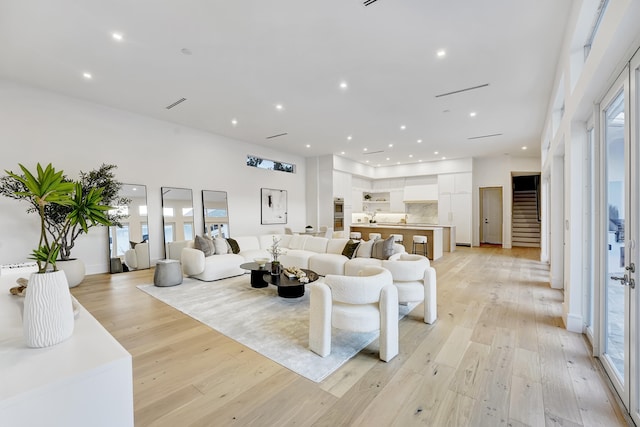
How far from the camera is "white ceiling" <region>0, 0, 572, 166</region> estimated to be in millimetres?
3029

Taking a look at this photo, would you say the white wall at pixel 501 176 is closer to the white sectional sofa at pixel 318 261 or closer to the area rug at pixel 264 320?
the white sectional sofa at pixel 318 261

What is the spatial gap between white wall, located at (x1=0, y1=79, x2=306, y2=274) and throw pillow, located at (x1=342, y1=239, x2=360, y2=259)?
13.5 feet

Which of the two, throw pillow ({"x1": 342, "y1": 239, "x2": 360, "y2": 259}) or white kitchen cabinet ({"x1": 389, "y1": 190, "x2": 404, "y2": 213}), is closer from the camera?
throw pillow ({"x1": 342, "y1": 239, "x2": 360, "y2": 259})

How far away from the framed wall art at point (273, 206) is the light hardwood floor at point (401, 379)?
5616 mm

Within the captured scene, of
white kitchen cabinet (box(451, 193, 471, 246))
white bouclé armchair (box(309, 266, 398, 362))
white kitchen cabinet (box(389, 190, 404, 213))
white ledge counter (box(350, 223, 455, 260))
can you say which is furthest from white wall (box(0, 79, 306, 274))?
white kitchen cabinet (box(451, 193, 471, 246))

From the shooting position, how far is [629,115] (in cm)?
194

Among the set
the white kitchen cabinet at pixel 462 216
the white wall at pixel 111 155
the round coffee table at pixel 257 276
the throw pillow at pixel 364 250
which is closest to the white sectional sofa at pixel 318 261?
the throw pillow at pixel 364 250

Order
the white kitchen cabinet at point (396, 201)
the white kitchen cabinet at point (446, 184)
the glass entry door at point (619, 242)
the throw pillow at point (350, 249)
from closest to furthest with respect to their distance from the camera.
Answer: the glass entry door at point (619, 242) < the throw pillow at point (350, 249) < the white kitchen cabinet at point (446, 184) < the white kitchen cabinet at point (396, 201)

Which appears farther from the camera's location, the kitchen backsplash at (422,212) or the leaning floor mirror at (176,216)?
the kitchen backsplash at (422,212)

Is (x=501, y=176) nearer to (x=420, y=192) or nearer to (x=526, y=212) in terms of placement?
(x=526, y=212)

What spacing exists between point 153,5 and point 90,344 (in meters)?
3.38

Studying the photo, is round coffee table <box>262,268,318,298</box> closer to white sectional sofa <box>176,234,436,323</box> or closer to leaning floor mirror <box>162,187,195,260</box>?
white sectional sofa <box>176,234,436,323</box>

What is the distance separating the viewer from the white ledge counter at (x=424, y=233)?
788 centimetres

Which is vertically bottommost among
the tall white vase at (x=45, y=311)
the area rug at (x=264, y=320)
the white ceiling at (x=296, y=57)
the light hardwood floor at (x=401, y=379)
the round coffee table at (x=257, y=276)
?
the light hardwood floor at (x=401, y=379)
